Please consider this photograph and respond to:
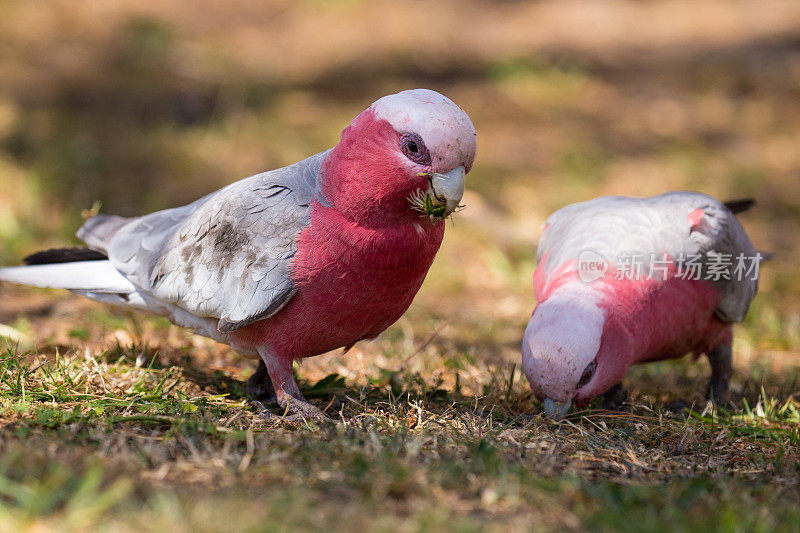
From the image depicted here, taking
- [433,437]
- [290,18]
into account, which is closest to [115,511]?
[433,437]

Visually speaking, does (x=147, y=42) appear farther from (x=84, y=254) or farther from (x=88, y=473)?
(x=88, y=473)

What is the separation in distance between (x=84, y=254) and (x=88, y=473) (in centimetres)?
188

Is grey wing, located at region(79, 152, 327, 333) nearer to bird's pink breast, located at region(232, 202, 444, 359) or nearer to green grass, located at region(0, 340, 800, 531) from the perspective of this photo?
bird's pink breast, located at region(232, 202, 444, 359)

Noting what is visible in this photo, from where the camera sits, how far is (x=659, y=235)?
4.18 m

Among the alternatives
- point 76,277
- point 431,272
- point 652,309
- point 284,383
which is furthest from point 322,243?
point 431,272

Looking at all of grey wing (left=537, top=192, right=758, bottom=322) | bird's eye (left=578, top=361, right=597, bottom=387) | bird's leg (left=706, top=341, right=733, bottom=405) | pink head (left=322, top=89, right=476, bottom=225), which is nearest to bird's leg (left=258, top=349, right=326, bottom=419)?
pink head (left=322, top=89, right=476, bottom=225)

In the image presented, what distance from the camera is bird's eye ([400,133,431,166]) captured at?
2861mm

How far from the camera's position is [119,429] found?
9.81ft

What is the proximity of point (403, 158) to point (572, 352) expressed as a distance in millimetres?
1293

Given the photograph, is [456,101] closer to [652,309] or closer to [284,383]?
[652,309]

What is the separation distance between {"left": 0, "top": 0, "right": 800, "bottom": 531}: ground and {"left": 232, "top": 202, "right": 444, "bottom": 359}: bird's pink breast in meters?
0.40

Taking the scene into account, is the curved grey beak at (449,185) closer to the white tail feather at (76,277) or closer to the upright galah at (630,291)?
the upright galah at (630,291)

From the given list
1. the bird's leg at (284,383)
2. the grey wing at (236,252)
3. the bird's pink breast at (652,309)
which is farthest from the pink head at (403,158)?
the bird's pink breast at (652,309)

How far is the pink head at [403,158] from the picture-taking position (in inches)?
112
